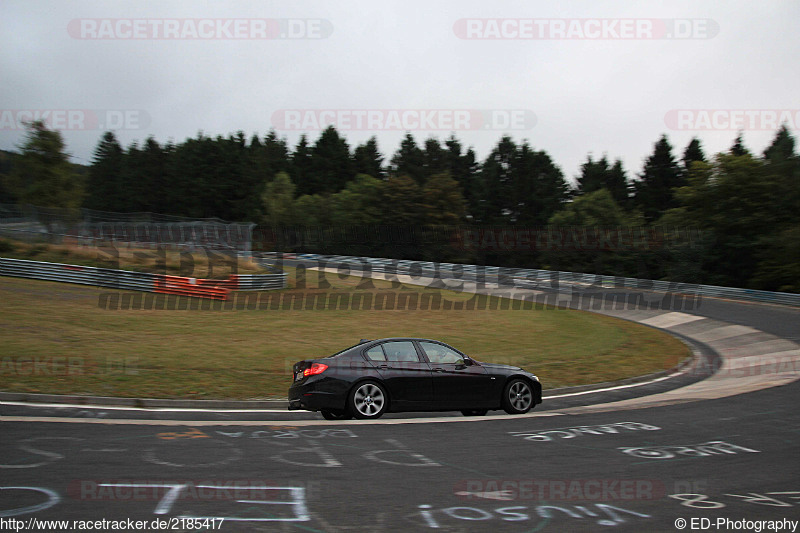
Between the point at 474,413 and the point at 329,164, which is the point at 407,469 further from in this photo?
the point at 329,164

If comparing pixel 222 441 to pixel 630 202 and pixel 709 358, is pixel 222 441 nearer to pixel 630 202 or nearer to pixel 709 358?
pixel 709 358

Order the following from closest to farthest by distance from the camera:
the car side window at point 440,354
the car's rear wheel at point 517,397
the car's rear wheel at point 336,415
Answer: the car's rear wheel at point 336,415 < the car side window at point 440,354 < the car's rear wheel at point 517,397

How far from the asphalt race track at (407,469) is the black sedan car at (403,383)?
1.01ft

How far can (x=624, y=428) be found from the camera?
383 inches

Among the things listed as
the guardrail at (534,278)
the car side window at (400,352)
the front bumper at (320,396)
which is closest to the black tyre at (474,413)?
the car side window at (400,352)

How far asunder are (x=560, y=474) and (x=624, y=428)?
311 cm

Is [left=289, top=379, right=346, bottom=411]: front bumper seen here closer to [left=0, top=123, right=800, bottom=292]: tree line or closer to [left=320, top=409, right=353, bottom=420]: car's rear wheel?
[left=320, top=409, right=353, bottom=420]: car's rear wheel

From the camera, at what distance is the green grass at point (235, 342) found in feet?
43.1

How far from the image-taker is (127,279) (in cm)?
2853

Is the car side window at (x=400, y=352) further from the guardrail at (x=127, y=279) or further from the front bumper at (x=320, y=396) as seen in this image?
the guardrail at (x=127, y=279)

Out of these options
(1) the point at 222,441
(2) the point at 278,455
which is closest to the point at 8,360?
(1) the point at 222,441

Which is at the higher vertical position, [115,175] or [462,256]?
[115,175]

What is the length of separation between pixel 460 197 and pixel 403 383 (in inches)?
2404

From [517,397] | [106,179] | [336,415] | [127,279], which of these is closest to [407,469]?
[336,415]
